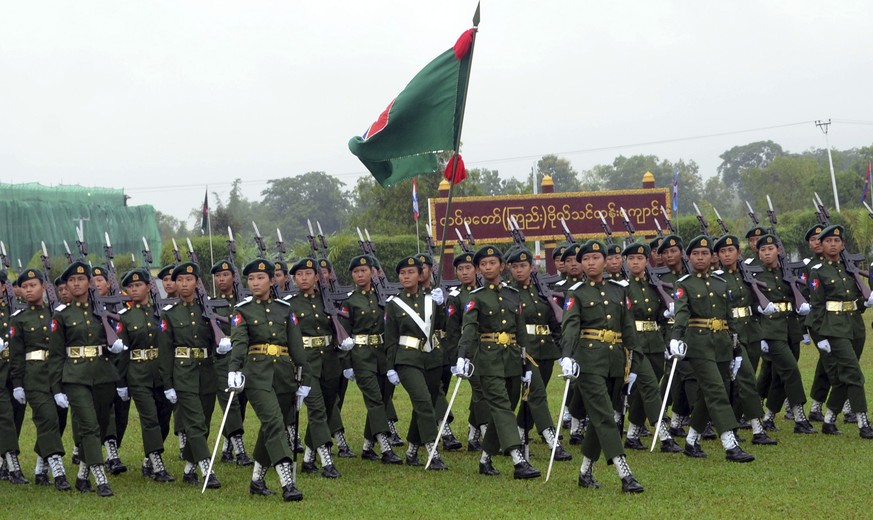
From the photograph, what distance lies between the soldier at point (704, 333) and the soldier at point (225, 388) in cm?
419

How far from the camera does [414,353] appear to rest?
37.3ft

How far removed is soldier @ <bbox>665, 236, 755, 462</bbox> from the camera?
34.9ft

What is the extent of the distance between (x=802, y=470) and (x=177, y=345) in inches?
224

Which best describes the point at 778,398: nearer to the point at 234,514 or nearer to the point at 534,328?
the point at 534,328

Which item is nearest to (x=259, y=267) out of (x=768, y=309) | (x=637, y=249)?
(x=637, y=249)

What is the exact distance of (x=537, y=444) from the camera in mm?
12484

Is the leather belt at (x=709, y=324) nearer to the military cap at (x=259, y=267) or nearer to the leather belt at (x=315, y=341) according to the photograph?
the leather belt at (x=315, y=341)

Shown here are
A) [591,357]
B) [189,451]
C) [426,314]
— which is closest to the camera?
[591,357]

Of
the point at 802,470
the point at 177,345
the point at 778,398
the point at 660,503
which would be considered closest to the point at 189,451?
the point at 177,345

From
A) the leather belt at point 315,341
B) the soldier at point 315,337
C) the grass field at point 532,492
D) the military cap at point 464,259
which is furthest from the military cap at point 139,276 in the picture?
the military cap at point 464,259

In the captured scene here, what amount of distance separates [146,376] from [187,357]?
1.75 feet

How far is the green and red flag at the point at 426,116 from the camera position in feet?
36.7

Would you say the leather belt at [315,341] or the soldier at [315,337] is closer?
the soldier at [315,337]

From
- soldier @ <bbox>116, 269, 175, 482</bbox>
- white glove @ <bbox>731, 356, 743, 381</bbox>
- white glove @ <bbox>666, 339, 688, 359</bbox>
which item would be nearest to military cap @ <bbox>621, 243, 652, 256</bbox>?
white glove @ <bbox>731, 356, 743, 381</bbox>
